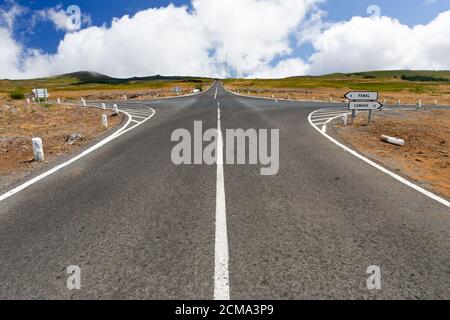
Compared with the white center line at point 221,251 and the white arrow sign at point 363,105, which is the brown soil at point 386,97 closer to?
the white arrow sign at point 363,105

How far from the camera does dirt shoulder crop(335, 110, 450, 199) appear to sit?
22.7ft

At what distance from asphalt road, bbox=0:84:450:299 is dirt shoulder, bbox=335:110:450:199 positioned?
3.55 ft

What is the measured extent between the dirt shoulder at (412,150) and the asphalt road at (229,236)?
108 cm

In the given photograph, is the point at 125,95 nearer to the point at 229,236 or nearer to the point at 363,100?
the point at 363,100

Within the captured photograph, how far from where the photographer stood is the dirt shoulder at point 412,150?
6932 millimetres

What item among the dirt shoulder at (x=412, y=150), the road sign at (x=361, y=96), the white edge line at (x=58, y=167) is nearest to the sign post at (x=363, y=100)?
the road sign at (x=361, y=96)

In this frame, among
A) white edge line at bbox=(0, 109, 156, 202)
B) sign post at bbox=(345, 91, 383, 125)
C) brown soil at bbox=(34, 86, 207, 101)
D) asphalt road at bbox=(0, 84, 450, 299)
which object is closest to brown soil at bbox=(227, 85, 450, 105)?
brown soil at bbox=(34, 86, 207, 101)

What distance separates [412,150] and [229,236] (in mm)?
8722

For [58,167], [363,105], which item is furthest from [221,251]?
[363,105]

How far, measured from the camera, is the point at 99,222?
4395 mm

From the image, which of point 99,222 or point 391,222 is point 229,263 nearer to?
point 99,222
